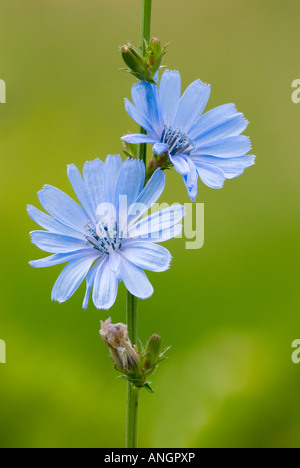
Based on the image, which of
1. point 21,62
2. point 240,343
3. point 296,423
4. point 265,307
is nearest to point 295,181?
point 265,307

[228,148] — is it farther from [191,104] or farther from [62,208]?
[62,208]

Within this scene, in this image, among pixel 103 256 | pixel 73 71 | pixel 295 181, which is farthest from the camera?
pixel 73 71

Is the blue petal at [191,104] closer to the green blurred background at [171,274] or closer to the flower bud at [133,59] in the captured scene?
the flower bud at [133,59]

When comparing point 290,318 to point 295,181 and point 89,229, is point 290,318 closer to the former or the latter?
point 295,181

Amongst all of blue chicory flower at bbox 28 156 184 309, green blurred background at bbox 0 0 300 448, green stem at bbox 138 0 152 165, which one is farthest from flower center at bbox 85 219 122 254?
green blurred background at bbox 0 0 300 448

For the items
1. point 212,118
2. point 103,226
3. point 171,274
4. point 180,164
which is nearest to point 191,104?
point 212,118

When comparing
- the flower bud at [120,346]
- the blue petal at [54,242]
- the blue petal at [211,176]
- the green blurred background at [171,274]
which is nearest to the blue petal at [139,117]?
the blue petal at [211,176]
